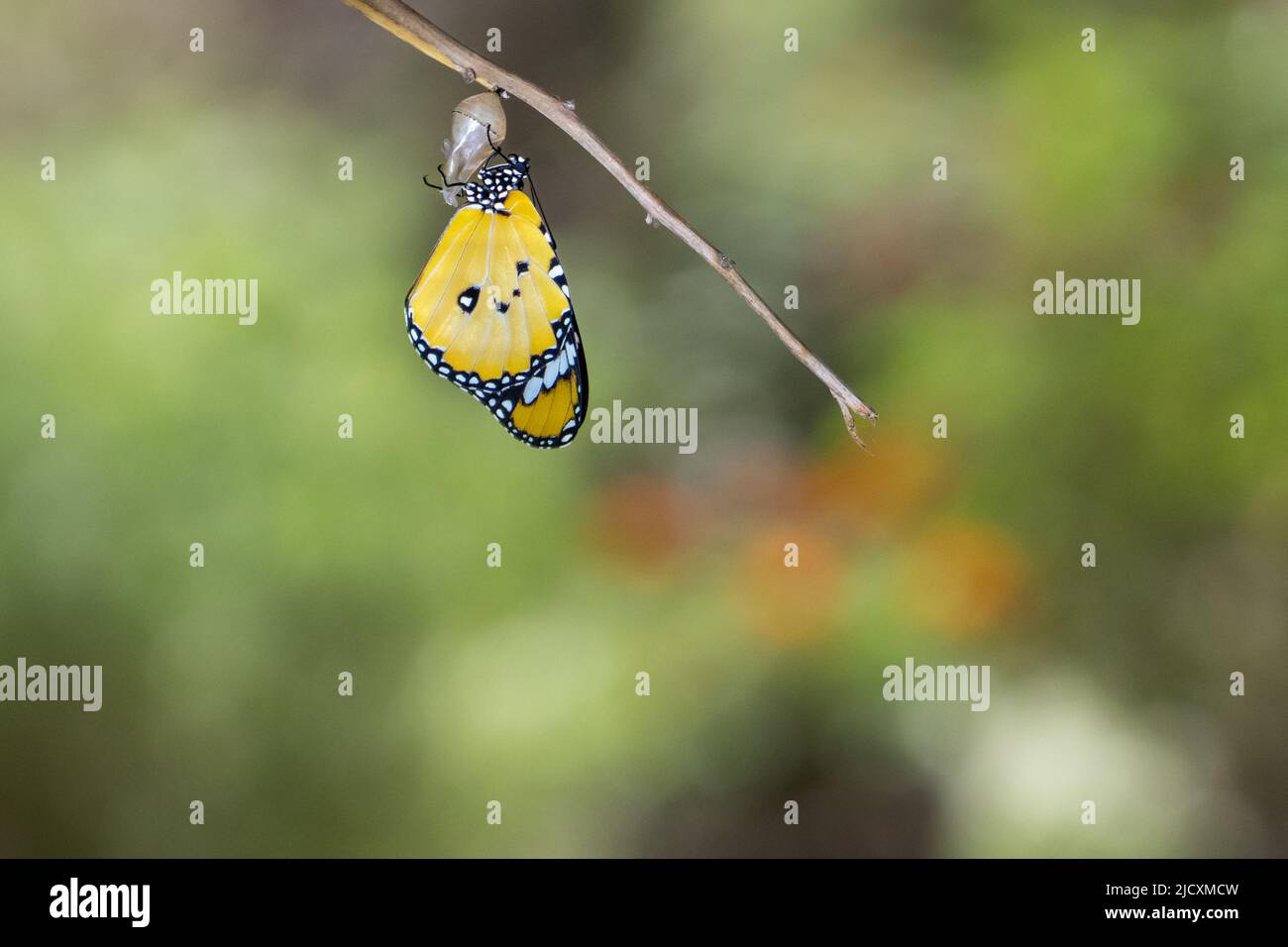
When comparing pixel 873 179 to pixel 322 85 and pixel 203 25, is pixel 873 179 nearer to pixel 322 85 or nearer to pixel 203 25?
pixel 322 85

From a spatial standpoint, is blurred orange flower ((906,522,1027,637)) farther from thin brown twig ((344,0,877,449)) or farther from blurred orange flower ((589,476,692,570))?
thin brown twig ((344,0,877,449))

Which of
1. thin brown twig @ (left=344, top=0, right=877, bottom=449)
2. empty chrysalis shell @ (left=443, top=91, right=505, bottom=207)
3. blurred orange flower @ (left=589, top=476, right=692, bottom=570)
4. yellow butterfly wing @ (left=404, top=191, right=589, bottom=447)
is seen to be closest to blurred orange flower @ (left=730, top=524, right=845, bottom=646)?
blurred orange flower @ (left=589, top=476, right=692, bottom=570)

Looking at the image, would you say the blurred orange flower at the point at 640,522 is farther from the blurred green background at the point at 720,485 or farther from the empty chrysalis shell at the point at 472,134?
the empty chrysalis shell at the point at 472,134

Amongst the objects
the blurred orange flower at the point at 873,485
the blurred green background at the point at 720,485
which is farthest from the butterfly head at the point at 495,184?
the blurred orange flower at the point at 873,485

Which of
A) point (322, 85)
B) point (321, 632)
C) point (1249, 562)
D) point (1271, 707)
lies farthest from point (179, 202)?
point (1271, 707)

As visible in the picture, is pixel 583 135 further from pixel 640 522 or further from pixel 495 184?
pixel 640 522
